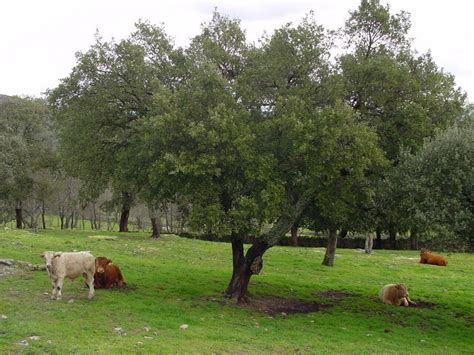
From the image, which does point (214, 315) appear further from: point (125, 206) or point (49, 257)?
point (125, 206)

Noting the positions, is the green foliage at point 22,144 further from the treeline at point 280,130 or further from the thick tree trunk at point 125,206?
the treeline at point 280,130

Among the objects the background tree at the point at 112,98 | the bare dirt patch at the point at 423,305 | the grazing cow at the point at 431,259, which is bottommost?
the bare dirt patch at the point at 423,305

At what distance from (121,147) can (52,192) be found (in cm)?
3826

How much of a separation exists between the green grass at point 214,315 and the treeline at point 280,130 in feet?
10.5

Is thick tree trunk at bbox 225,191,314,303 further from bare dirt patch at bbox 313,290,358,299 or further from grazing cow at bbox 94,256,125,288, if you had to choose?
grazing cow at bbox 94,256,125,288

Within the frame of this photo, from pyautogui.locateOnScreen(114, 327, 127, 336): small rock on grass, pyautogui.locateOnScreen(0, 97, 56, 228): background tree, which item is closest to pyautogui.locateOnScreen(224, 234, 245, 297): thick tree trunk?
pyautogui.locateOnScreen(114, 327, 127, 336): small rock on grass

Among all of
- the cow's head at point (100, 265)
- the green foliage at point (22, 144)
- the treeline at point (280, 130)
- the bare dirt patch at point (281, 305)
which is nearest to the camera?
the treeline at point (280, 130)

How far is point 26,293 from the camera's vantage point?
18.8 m

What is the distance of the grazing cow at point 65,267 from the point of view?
17.9 m

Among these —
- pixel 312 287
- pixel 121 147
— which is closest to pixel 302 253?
pixel 312 287

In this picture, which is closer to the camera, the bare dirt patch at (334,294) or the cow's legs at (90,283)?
the cow's legs at (90,283)

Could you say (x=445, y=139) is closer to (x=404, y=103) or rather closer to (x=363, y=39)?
(x=404, y=103)

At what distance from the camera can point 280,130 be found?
746 inches

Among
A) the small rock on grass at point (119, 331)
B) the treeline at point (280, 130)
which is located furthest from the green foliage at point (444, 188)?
the small rock on grass at point (119, 331)
